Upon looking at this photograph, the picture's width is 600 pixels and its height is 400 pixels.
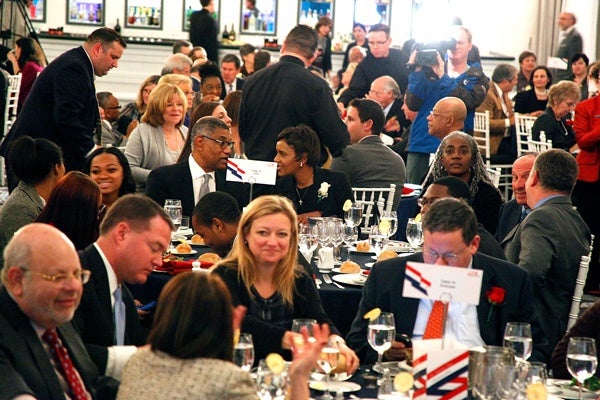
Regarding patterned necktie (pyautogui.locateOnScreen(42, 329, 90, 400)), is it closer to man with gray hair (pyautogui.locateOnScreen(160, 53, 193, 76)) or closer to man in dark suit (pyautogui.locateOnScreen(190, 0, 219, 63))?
man with gray hair (pyautogui.locateOnScreen(160, 53, 193, 76))

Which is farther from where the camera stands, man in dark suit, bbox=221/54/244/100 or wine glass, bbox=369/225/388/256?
man in dark suit, bbox=221/54/244/100

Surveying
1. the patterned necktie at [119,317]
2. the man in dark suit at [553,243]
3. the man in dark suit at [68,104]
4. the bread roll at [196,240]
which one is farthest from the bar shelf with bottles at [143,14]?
the patterned necktie at [119,317]

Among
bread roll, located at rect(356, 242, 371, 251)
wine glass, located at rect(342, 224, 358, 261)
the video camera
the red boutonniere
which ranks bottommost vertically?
bread roll, located at rect(356, 242, 371, 251)

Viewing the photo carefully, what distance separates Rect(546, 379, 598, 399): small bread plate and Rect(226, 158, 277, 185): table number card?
249 cm

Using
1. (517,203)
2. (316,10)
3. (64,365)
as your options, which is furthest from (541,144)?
(316,10)

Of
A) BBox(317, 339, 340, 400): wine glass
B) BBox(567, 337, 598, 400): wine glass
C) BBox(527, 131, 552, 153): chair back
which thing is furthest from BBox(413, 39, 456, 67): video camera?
BBox(317, 339, 340, 400): wine glass

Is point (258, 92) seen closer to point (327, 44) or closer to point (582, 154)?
point (582, 154)

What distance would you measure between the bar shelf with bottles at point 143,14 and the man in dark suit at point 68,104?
952 centimetres

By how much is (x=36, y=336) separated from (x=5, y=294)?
0.14 m

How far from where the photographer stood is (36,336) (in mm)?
2865

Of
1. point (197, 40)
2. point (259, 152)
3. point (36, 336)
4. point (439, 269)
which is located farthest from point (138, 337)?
point (197, 40)

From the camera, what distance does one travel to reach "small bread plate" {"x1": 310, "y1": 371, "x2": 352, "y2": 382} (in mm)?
3441

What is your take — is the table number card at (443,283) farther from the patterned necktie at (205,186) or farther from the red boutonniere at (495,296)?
the patterned necktie at (205,186)

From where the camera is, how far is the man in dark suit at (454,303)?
152 inches
